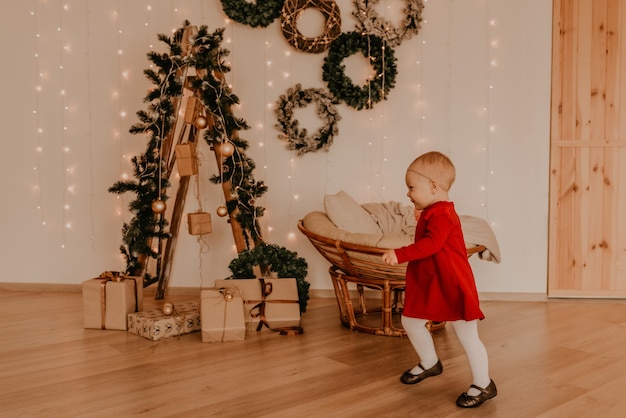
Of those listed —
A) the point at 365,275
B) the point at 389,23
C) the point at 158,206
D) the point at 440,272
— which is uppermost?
the point at 389,23

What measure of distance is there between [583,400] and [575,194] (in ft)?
6.71

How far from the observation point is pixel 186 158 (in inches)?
128

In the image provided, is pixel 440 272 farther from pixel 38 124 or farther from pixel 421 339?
pixel 38 124

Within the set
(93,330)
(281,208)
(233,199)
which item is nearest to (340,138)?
(281,208)

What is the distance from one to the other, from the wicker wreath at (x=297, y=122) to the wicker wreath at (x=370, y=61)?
111 millimetres

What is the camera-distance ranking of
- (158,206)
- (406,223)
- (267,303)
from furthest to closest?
(406,223), (158,206), (267,303)

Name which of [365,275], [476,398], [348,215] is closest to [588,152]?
[348,215]

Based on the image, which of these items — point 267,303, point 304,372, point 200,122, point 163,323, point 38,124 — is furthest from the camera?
point 38,124

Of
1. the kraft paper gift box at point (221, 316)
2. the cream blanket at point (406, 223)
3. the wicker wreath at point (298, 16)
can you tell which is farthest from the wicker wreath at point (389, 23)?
the kraft paper gift box at point (221, 316)

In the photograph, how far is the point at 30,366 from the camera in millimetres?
2438

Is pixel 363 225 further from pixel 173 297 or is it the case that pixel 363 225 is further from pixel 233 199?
pixel 173 297

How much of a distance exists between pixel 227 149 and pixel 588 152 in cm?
248

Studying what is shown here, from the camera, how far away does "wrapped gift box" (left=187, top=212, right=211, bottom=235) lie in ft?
10.9

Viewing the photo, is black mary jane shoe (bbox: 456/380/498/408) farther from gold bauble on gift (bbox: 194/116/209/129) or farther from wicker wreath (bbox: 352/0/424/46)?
wicker wreath (bbox: 352/0/424/46)
